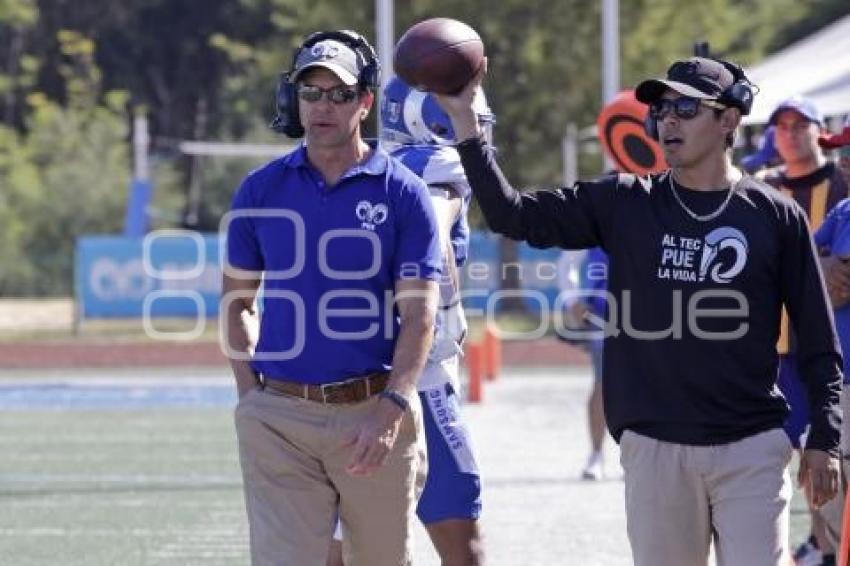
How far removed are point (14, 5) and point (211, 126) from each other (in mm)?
20663

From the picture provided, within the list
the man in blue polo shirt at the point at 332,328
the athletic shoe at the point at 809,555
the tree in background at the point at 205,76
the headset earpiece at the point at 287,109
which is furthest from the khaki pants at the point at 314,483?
the tree in background at the point at 205,76

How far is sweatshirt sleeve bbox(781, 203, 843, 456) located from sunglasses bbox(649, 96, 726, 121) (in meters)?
0.37

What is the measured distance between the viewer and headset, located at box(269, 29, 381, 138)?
5.62 m

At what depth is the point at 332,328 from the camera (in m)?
5.45

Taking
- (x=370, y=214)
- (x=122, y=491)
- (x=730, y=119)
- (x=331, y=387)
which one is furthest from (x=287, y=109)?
(x=122, y=491)

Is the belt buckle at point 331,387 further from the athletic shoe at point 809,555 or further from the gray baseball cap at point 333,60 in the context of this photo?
the athletic shoe at point 809,555

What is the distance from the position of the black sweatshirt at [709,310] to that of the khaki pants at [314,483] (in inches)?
24.2

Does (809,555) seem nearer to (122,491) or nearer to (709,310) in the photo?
(709,310)

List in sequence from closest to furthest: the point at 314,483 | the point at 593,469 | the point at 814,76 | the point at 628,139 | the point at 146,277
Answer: the point at 314,483
the point at 628,139
the point at 593,469
the point at 814,76
the point at 146,277

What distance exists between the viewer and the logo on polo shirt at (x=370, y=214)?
5.45 m

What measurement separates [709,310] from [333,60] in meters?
1.22

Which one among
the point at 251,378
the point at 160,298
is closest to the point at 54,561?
the point at 251,378

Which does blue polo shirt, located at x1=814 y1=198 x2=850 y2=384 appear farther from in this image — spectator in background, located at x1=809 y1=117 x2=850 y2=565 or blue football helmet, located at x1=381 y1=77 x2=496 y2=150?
blue football helmet, located at x1=381 y1=77 x2=496 y2=150

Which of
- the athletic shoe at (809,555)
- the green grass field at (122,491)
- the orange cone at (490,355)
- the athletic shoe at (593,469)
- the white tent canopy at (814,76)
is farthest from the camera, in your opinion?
the orange cone at (490,355)
